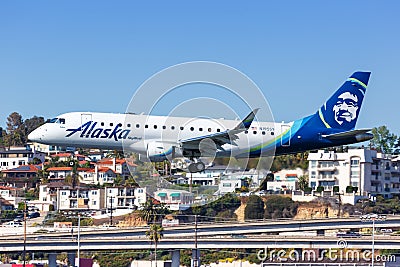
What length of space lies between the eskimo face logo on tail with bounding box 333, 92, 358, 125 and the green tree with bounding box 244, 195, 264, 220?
67381mm

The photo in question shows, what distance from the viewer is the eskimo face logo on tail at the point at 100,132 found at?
69812 millimetres

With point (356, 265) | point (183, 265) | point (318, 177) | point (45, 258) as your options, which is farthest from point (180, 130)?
point (318, 177)

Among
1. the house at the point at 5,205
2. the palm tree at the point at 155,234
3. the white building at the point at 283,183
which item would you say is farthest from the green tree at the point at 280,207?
the house at the point at 5,205

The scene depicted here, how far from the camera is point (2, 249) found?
122750mm

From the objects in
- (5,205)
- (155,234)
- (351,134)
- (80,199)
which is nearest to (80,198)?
(80,199)

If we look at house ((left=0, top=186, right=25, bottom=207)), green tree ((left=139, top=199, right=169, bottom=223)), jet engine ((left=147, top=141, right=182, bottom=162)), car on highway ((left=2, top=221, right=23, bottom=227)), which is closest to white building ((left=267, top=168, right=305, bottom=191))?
green tree ((left=139, top=199, right=169, bottom=223))

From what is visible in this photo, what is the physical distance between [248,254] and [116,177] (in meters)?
75.4

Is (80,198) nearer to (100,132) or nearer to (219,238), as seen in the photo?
(219,238)

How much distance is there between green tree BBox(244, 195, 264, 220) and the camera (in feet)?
486

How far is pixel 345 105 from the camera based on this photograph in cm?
8162

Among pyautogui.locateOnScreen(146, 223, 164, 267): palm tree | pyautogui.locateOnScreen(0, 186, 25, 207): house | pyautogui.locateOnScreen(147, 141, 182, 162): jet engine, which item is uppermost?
pyautogui.locateOnScreen(147, 141, 182, 162): jet engine

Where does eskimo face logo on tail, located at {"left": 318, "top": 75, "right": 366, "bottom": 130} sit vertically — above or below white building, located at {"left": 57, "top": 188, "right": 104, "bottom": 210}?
above

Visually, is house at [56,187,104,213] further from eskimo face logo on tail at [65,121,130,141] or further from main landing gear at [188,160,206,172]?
main landing gear at [188,160,206,172]

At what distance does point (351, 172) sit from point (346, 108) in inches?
3813
